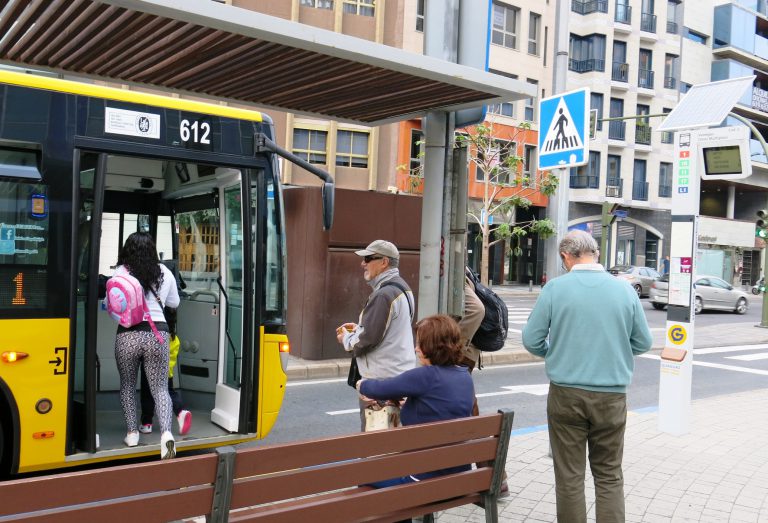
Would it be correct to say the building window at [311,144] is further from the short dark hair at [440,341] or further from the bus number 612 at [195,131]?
the short dark hair at [440,341]

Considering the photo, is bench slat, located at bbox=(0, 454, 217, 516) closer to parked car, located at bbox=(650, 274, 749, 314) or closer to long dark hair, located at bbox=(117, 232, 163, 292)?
long dark hair, located at bbox=(117, 232, 163, 292)

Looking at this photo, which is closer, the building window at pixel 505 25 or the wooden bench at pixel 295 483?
the wooden bench at pixel 295 483

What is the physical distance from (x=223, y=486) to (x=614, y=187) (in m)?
42.2

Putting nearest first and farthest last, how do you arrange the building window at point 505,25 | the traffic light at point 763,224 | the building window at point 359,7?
the traffic light at point 763,224 → the building window at point 359,7 → the building window at point 505,25

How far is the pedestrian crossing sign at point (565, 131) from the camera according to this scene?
6.16 metres

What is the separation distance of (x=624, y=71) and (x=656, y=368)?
33718mm

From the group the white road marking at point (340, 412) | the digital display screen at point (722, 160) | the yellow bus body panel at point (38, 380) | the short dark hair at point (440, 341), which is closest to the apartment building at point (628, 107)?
the digital display screen at point (722, 160)

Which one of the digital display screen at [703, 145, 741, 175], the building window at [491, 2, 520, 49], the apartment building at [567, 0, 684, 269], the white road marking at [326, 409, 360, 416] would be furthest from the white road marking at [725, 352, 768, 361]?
the building window at [491, 2, 520, 49]

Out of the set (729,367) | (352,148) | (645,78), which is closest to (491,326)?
(729,367)

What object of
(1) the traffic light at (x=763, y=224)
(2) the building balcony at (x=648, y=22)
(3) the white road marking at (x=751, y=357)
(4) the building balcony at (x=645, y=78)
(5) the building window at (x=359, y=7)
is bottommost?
(3) the white road marking at (x=751, y=357)

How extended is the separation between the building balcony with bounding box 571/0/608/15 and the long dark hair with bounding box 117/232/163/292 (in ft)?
133

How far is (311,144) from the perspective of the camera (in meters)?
30.6

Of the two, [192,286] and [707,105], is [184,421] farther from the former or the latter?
[707,105]

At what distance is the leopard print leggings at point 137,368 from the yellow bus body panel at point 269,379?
0.71 m
